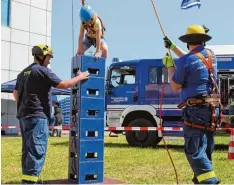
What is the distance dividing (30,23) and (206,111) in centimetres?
2450

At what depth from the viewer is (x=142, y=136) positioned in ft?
44.9

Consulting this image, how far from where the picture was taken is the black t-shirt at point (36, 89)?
528cm

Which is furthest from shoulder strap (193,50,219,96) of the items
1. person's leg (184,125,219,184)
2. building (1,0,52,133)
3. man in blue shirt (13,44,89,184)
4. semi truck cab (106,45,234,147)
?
building (1,0,52,133)

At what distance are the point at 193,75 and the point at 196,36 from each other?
46 centimetres

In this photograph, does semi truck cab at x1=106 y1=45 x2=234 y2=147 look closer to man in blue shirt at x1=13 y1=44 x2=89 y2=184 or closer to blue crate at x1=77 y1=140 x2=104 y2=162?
blue crate at x1=77 y1=140 x2=104 y2=162

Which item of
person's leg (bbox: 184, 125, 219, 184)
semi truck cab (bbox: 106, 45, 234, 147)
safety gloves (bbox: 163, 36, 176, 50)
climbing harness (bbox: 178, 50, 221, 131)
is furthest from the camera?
semi truck cab (bbox: 106, 45, 234, 147)

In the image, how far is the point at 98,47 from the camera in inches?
240

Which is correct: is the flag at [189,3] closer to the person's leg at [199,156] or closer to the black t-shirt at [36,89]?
the black t-shirt at [36,89]

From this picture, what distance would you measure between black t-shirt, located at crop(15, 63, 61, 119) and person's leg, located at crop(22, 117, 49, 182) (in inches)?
4.4

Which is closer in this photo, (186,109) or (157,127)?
(186,109)

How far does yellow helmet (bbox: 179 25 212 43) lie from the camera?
4562mm

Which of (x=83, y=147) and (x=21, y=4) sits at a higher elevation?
(x=21, y=4)

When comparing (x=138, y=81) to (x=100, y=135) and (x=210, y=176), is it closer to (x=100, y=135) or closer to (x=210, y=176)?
(x=100, y=135)

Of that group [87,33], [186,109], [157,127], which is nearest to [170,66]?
[186,109]
